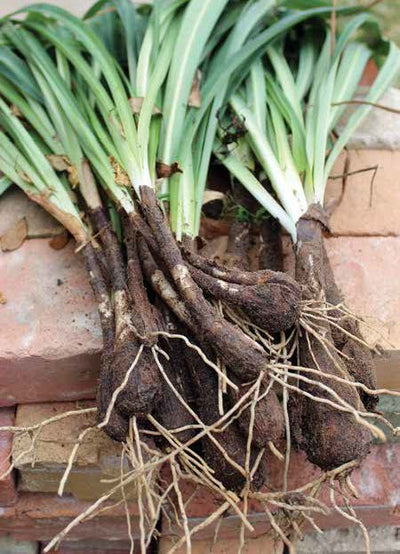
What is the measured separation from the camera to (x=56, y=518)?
150 centimetres

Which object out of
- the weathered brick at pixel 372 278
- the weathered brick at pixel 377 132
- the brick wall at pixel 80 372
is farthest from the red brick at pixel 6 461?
the weathered brick at pixel 377 132

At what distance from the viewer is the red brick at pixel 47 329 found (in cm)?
133

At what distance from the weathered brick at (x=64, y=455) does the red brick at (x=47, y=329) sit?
0.04 meters

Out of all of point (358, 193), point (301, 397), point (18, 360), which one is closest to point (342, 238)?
point (358, 193)

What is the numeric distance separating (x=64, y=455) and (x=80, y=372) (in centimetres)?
18

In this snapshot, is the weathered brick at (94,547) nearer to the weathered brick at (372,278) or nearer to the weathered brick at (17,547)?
the weathered brick at (17,547)

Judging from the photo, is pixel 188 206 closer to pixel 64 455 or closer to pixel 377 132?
pixel 64 455

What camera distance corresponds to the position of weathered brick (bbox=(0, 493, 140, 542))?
1.49 meters

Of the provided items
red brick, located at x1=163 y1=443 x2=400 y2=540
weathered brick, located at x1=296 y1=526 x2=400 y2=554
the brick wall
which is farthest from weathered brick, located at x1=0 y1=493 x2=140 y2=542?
weathered brick, located at x1=296 y1=526 x2=400 y2=554

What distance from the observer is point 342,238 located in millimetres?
1556

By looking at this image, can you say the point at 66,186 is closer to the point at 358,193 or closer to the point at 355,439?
the point at 358,193

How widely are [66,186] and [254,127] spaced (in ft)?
1.51

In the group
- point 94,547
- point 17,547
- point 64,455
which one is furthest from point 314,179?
point 17,547

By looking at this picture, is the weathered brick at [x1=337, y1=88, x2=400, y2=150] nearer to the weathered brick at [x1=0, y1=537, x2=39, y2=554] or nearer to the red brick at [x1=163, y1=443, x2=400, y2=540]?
the red brick at [x1=163, y1=443, x2=400, y2=540]
